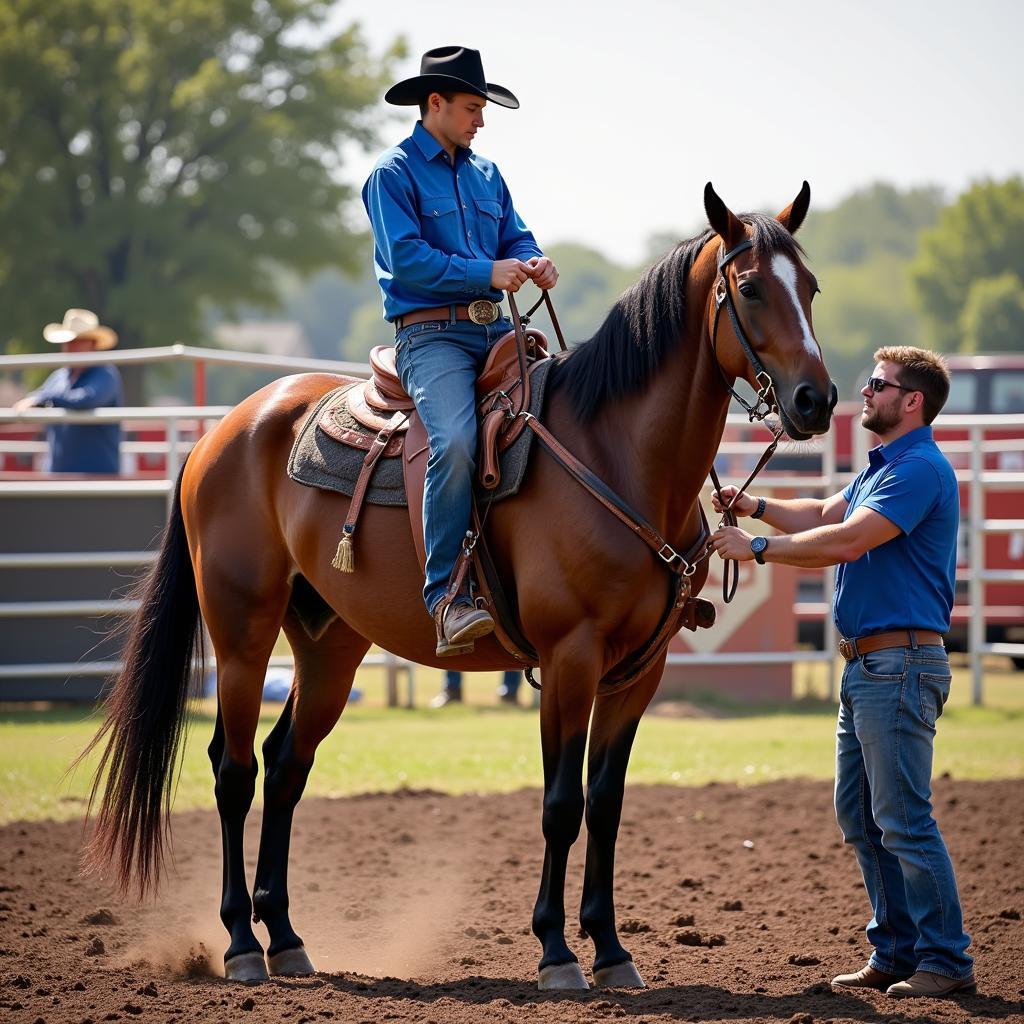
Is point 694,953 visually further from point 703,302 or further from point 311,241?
point 311,241

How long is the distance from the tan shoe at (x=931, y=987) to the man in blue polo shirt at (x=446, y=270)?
5.68ft

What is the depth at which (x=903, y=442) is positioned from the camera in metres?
4.43

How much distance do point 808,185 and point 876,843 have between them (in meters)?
2.19

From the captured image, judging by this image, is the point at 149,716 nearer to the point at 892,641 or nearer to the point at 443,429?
the point at 443,429

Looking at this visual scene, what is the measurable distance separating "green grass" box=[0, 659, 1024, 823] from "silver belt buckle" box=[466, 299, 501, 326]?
12.3ft

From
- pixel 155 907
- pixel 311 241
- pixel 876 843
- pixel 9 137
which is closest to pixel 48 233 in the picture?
pixel 9 137

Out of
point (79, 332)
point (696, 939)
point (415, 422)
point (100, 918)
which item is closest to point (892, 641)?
point (696, 939)

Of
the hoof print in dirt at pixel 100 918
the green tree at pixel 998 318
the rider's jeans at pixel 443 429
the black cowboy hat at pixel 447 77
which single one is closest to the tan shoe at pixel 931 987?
the rider's jeans at pixel 443 429

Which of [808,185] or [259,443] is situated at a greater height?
[808,185]

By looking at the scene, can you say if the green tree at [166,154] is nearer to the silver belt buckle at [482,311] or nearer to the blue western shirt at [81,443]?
the blue western shirt at [81,443]

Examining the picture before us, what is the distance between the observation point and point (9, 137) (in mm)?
29406

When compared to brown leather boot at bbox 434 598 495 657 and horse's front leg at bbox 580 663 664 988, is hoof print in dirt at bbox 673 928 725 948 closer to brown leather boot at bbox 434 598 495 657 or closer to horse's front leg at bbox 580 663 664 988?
horse's front leg at bbox 580 663 664 988

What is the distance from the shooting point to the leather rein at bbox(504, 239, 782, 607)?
13.5 feet

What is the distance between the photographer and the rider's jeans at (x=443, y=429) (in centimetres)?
446
